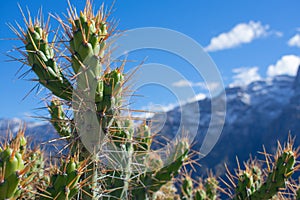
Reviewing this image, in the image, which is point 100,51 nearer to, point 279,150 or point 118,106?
point 118,106

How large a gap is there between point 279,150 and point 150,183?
150cm

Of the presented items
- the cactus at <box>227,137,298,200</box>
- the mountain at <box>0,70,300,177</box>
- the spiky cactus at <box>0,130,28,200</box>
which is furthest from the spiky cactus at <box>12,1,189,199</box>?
the mountain at <box>0,70,300,177</box>

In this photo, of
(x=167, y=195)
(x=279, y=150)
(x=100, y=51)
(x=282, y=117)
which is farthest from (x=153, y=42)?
(x=282, y=117)

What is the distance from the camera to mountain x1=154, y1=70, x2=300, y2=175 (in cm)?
14150

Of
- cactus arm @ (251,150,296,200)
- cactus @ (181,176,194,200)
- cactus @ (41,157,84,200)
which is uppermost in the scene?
cactus @ (41,157,84,200)

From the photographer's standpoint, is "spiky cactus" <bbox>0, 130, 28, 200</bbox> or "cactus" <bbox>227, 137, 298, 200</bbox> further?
"cactus" <bbox>227, 137, 298, 200</bbox>

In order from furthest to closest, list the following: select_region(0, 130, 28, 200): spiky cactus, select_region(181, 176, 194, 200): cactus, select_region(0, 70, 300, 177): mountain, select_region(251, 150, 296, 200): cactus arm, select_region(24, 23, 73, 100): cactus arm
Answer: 1. select_region(0, 70, 300, 177): mountain
2. select_region(181, 176, 194, 200): cactus
3. select_region(251, 150, 296, 200): cactus arm
4. select_region(24, 23, 73, 100): cactus arm
5. select_region(0, 130, 28, 200): spiky cactus

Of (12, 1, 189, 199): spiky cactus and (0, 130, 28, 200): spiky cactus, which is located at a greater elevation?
(12, 1, 189, 199): spiky cactus

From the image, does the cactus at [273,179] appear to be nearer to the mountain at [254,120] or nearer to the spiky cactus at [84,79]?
the spiky cactus at [84,79]

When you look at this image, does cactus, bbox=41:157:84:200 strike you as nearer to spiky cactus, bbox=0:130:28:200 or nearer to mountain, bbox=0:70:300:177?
spiky cactus, bbox=0:130:28:200

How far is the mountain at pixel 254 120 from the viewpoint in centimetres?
14150

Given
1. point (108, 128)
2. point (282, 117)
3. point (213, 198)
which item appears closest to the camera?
point (108, 128)

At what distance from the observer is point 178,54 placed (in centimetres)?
439

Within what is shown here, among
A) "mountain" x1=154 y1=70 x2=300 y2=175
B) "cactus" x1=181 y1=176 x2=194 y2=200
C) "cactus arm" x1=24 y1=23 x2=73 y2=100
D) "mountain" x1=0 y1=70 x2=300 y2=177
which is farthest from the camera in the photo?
"mountain" x1=0 y1=70 x2=300 y2=177
